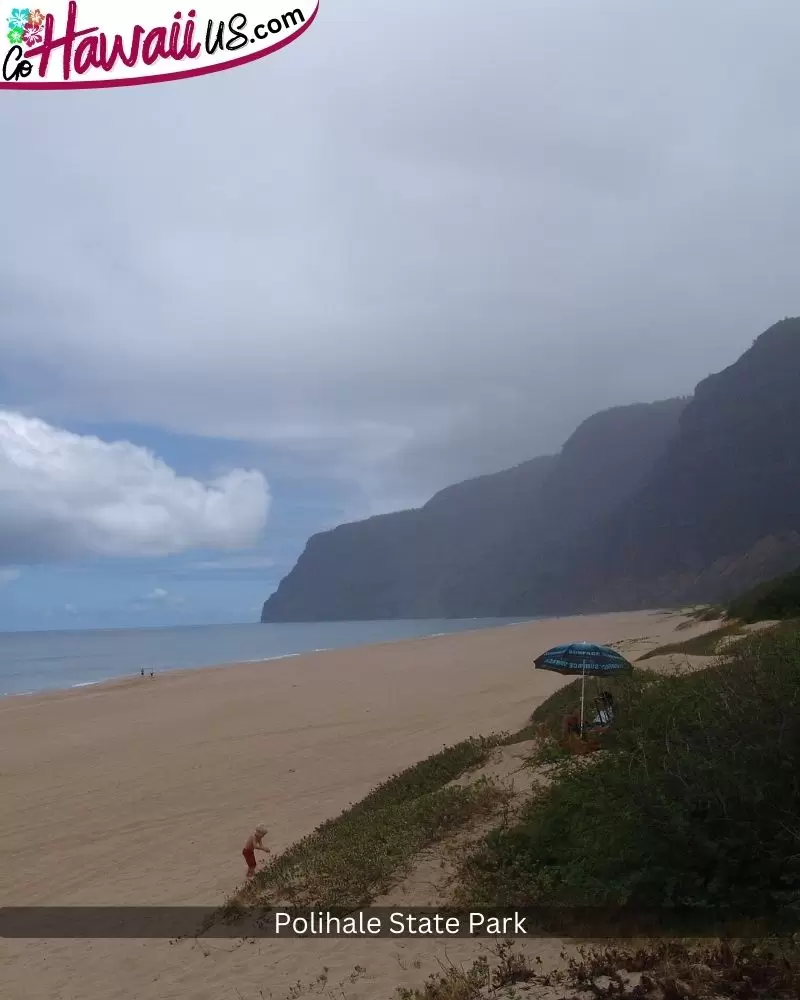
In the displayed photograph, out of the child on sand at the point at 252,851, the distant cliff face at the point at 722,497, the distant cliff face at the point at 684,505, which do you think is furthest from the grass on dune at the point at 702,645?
the distant cliff face at the point at 722,497

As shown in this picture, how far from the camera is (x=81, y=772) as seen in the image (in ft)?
55.8

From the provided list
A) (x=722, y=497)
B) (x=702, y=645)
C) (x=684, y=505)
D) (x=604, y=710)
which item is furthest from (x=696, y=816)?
(x=684, y=505)

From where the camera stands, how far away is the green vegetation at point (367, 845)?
746cm

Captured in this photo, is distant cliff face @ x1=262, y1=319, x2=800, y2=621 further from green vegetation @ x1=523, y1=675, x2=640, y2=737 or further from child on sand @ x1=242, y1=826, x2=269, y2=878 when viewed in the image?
child on sand @ x1=242, y1=826, x2=269, y2=878

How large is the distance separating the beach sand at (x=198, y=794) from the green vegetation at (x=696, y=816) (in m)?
0.89

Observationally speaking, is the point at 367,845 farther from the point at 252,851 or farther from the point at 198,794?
the point at 198,794

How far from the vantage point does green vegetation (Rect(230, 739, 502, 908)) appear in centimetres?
746

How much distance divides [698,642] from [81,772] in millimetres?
17248

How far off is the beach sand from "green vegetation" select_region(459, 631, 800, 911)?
2.91ft

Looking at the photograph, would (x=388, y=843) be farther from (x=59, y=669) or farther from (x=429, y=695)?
(x=59, y=669)

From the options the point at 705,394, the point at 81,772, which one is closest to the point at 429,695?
the point at 81,772

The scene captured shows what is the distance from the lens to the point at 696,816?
18.8 ft

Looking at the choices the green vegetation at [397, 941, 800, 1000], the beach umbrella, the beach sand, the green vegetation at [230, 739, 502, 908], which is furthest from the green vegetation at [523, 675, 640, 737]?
the green vegetation at [397, 941, 800, 1000]

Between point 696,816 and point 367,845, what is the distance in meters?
3.86
